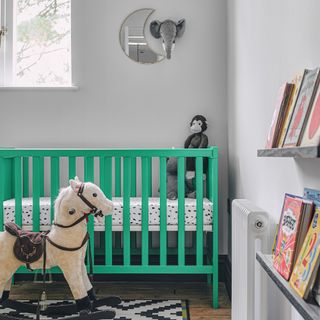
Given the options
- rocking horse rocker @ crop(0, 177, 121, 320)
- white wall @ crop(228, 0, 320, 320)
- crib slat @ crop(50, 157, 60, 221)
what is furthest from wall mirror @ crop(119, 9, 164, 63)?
rocking horse rocker @ crop(0, 177, 121, 320)

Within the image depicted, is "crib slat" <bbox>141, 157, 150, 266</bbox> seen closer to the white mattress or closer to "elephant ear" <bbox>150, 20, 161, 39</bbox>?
the white mattress

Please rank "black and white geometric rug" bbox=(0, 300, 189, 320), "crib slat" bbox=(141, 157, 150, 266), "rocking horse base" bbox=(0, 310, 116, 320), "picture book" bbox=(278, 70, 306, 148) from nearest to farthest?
"picture book" bbox=(278, 70, 306, 148), "rocking horse base" bbox=(0, 310, 116, 320), "black and white geometric rug" bbox=(0, 300, 189, 320), "crib slat" bbox=(141, 157, 150, 266)

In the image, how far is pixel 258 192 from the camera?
5.89ft

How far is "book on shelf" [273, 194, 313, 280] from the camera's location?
36.0 inches

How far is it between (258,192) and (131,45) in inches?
60.3

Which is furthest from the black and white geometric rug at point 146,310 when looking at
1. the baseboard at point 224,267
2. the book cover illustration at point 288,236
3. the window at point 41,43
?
the window at point 41,43

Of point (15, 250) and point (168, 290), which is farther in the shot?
point (168, 290)

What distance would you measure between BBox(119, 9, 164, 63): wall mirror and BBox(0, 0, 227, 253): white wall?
4 centimetres

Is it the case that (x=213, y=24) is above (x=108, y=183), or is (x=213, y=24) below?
above

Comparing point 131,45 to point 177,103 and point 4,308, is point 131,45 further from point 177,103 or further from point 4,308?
point 4,308

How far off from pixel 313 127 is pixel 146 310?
1679 millimetres

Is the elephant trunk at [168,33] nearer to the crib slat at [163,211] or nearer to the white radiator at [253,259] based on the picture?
the crib slat at [163,211]

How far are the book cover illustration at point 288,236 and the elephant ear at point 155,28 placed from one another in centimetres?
203

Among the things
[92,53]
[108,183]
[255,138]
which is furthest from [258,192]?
[92,53]
